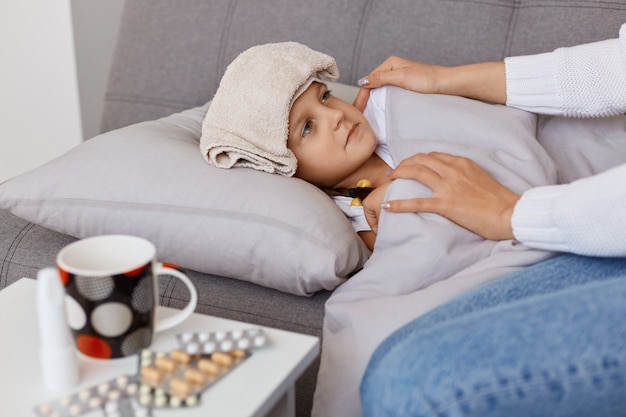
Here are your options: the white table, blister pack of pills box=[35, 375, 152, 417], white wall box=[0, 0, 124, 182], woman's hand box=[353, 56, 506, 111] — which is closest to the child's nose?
woman's hand box=[353, 56, 506, 111]

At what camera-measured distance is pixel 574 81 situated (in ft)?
4.19

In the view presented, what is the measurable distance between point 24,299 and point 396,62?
2.45 ft

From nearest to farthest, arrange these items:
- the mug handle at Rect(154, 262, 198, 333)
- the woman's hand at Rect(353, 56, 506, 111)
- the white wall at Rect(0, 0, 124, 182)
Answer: the mug handle at Rect(154, 262, 198, 333)
the woman's hand at Rect(353, 56, 506, 111)
the white wall at Rect(0, 0, 124, 182)

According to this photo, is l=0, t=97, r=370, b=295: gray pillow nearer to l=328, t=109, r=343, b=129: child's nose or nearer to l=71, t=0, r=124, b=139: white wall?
l=328, t=109, r=343, b=129: child's nose

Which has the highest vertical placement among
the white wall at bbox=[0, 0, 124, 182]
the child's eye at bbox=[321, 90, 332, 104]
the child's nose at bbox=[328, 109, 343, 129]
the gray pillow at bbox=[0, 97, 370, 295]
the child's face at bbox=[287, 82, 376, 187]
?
the child's eye at bbox=[321, 90, 332, 104]

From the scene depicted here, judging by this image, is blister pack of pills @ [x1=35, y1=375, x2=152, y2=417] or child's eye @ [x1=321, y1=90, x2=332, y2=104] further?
child's eye @ [x1=321, y1=90, x2=332, y2=104]

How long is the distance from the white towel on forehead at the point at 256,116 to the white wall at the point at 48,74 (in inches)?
54.1

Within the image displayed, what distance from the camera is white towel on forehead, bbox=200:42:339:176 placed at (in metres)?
1.24

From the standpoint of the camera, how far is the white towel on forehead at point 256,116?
4.07 feet

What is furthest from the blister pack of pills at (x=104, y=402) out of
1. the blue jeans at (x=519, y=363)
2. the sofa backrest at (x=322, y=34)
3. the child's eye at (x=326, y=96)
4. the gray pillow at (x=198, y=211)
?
the sofa backrest at (x=322, y=34)

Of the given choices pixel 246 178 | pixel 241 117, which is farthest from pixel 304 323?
pixel 241 117

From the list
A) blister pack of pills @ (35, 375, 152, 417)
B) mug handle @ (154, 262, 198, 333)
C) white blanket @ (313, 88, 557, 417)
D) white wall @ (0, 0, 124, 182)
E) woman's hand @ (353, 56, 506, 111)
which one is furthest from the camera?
white wall @ (0, 0, 124, 182)

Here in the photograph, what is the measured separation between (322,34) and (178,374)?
40.8 inches

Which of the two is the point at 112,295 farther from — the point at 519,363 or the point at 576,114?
the point at 576,114
